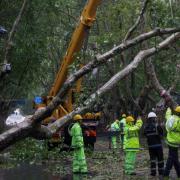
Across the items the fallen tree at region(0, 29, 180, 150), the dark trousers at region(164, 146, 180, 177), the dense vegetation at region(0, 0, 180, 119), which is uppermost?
the dense vegetation at region(0, 0, 180, 119)

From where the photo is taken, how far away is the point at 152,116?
1462 cm

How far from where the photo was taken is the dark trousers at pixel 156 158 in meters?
14.9

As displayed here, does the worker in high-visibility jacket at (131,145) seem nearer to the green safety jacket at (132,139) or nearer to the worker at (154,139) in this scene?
the green safety jacket at (132,139)

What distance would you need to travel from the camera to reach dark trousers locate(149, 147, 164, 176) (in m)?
14.9

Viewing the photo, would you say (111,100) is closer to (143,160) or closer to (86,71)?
(143,160)

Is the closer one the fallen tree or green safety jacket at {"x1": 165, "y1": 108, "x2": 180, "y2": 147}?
the fallen tree

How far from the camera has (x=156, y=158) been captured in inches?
598

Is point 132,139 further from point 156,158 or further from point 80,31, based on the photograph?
point 80,31

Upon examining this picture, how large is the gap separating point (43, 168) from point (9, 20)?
210 inches

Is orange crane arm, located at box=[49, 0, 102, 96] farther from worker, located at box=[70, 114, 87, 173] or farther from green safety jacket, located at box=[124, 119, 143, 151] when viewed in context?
green safety jacket, located at box=[124, 119, 143, 151]

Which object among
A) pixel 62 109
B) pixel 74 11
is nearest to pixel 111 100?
pixel 74 11

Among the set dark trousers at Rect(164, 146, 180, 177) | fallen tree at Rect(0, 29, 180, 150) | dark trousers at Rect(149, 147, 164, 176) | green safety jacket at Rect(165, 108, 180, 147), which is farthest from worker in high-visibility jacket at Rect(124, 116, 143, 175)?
A: fallen tree at Rect(0, 29, 180, 150)

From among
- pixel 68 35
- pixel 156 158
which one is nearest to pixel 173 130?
pixel 156 158

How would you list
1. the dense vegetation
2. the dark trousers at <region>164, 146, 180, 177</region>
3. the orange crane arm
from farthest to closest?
the orange crane arm < the dark trousers at <region>164, 146, 180, 177</region> < the dense vegetation
